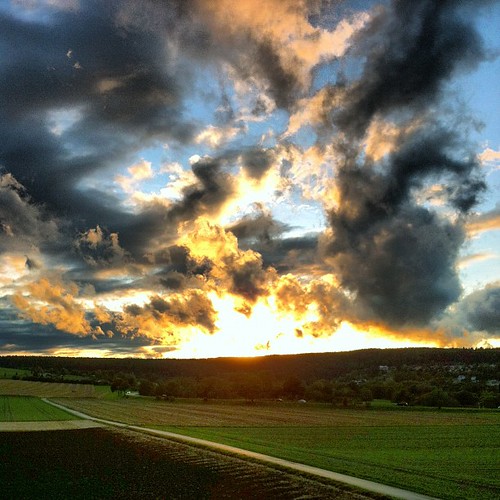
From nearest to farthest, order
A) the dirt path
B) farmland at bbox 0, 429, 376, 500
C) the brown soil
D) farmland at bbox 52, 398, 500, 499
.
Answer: the dirt path → farmland at bbox 0, 429, 376, 500 → farmland at bbox 52, 398, 500, 499 → the brown soil

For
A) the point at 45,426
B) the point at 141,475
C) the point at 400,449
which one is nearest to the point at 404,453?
the point at 400,449

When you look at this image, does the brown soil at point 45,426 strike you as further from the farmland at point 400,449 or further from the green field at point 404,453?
the green field at point 404,453

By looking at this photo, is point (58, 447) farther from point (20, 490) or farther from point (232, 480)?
point (232, 480)

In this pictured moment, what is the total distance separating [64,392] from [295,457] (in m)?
149

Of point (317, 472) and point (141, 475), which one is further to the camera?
point (317, 472)

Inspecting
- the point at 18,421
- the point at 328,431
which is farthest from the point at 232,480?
the point at 18,421

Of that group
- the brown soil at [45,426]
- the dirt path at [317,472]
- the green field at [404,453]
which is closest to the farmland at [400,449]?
the green field at [404,453]

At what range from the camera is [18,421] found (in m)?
80.4

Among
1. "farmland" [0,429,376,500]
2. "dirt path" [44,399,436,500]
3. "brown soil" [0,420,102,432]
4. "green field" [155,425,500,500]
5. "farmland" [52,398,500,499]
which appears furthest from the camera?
"brown soil" [0,420,102,432]

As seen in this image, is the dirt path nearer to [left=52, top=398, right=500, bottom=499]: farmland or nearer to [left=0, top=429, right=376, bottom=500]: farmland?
[left=52, top=398, right=500, bottom=499]: farmland

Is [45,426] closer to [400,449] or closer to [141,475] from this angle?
[141,475]

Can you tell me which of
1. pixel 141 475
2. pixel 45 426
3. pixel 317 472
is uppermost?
pixel 317 472

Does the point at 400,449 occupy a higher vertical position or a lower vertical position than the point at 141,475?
lower

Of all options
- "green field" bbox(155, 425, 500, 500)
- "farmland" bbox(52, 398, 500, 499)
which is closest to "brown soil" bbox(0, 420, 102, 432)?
"farmland" bbox(52, 398, 500, 499)
